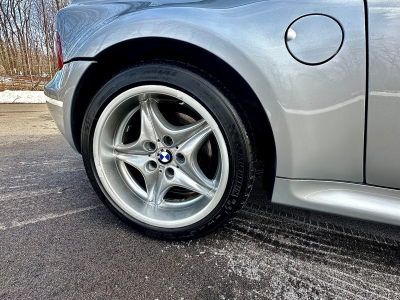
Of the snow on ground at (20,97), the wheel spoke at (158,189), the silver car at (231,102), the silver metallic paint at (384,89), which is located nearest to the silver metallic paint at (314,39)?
the silver car at (231,102)

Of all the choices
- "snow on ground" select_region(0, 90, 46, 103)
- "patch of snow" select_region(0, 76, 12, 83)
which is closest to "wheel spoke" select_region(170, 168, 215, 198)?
"snow on ground" select_region(0, 90, 46, 103)

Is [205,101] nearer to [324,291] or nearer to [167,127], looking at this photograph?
[167,127]

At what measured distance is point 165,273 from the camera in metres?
1.05

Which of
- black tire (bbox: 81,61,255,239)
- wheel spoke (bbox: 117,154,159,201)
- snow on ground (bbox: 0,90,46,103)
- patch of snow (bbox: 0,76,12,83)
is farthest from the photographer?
patch of snow (bbox: 0,76,12,83)

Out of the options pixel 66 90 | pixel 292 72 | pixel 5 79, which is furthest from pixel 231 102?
pixel 5 79

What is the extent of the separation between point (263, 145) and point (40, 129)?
401 centimetres

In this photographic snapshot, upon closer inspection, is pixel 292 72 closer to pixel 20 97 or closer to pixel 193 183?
pixel 193 183

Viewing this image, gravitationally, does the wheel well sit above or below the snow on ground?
above

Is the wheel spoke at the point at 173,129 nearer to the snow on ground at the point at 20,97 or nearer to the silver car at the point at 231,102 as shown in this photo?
the silver car at the point at 231,102

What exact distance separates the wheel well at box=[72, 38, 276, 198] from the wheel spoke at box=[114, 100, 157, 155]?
0.72 feet

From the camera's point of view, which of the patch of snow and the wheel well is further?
the patch of snow

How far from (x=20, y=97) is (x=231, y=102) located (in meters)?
9.69

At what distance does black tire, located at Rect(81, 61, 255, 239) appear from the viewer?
105 cm

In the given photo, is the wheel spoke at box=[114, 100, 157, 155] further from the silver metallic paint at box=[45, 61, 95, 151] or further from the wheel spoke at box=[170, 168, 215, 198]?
the silver metallic paint at box=[45, 61, 95, 151]
